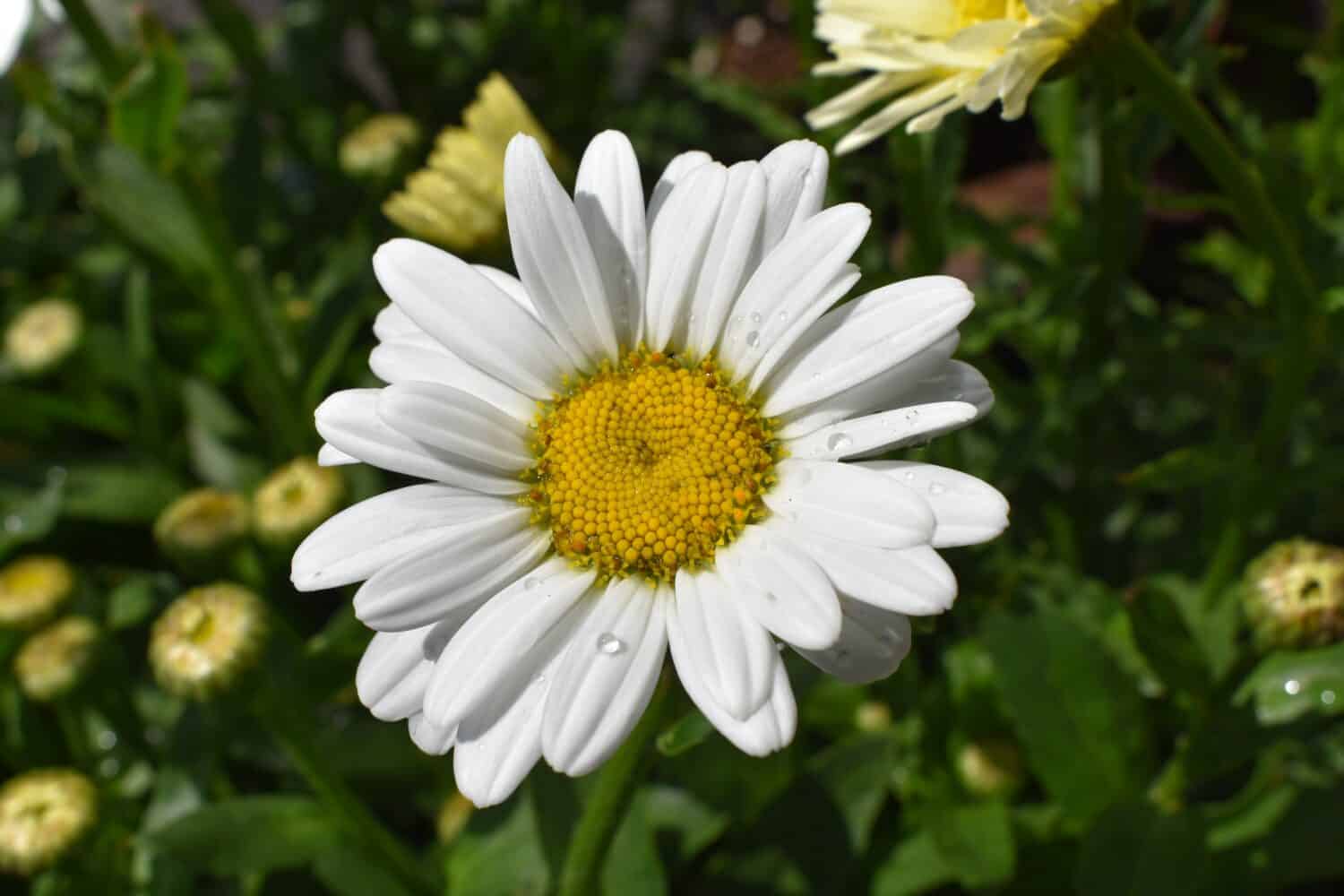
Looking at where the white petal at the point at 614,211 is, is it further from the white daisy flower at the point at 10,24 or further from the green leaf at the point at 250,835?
the white daisy flower at the point at 10,24

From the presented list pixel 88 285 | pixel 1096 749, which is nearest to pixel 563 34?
pixel 88 285

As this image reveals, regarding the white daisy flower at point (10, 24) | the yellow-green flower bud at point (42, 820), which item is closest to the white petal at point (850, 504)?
the yellow-green flower bud at point (42, 820)

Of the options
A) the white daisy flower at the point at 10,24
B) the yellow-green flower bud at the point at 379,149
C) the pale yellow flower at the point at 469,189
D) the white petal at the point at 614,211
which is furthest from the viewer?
the yellow-green flower bud at the point at 379,149

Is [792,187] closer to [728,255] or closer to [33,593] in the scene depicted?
[728,255]

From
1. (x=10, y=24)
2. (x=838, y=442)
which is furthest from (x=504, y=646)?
(x=10, y=24)

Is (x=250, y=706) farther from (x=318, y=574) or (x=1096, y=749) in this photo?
(x=1096, y=749)
